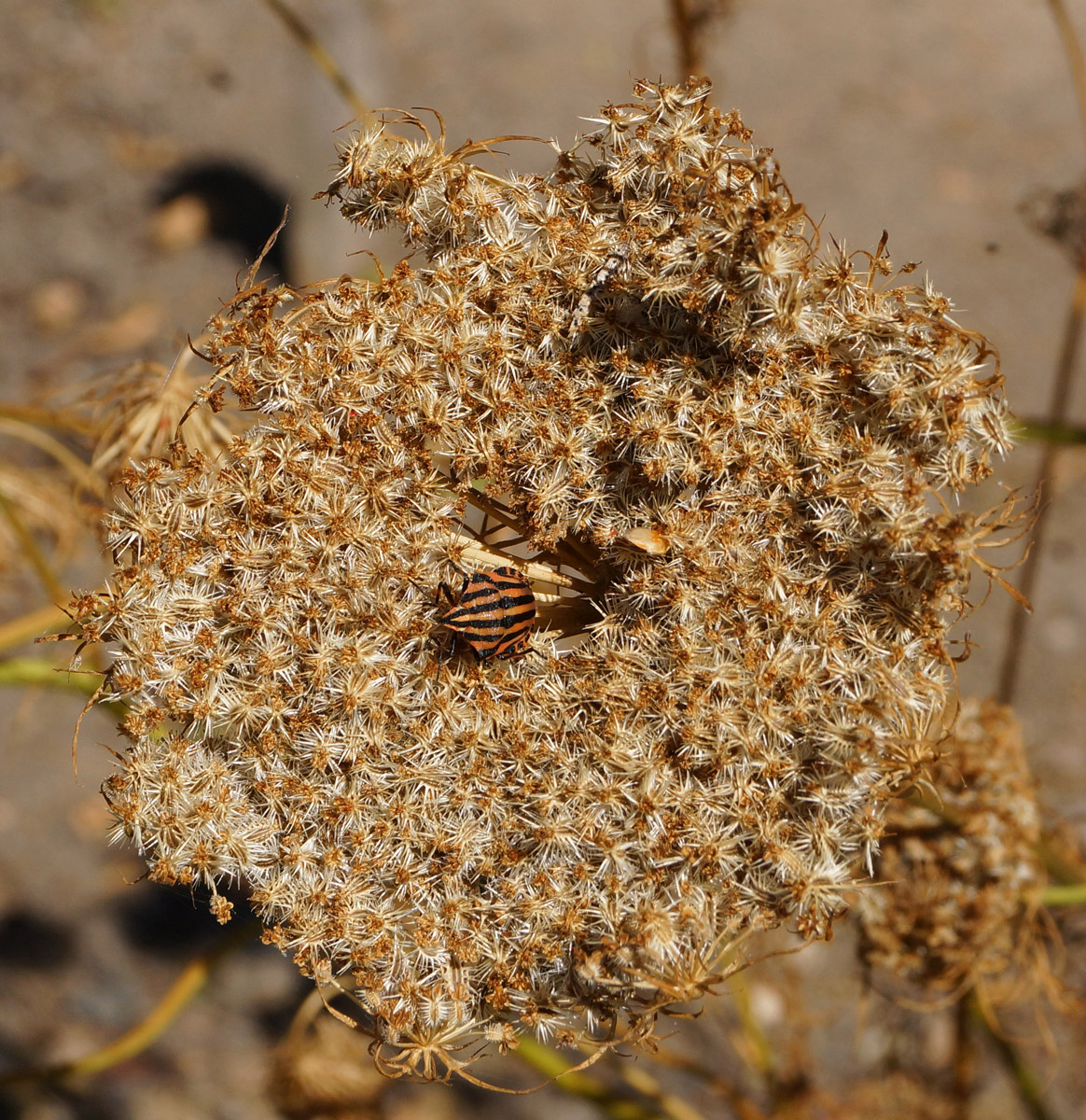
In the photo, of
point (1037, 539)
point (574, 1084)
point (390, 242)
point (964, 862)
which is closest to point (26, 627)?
point (574, 1084)

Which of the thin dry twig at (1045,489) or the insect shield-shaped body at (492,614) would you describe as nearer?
the insect shield-shaped body at (492,614)

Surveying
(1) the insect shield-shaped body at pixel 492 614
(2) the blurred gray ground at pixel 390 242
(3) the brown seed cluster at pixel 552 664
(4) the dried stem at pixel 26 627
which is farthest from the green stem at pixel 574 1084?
(2) the blurred gray ground at pixel 390 242

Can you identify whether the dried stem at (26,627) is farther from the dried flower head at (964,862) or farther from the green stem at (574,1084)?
the dried flower head at (964,862)

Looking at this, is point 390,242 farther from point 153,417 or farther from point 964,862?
point 964,862

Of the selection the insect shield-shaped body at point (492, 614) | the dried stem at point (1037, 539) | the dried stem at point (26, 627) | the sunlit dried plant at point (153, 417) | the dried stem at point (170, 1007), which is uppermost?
the dried stem at point (1037, 539)

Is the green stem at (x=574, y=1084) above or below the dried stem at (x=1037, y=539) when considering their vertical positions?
below

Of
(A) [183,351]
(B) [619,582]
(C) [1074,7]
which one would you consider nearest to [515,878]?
(B) [619,582]

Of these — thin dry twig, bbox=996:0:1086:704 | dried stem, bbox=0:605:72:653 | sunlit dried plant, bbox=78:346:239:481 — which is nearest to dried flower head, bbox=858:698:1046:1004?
thin dry twig, bbox=996:0:1086:704
